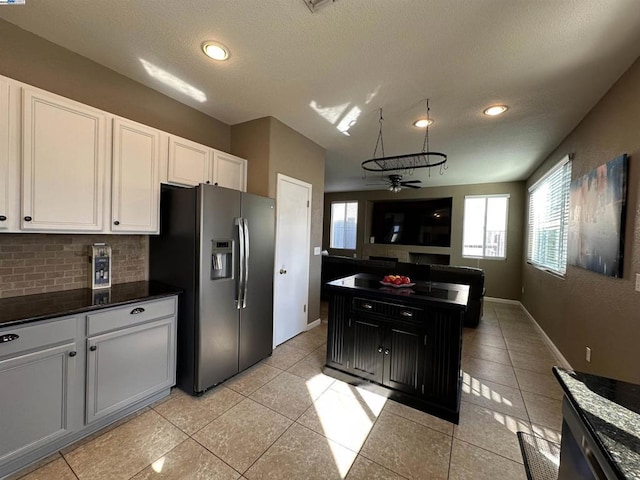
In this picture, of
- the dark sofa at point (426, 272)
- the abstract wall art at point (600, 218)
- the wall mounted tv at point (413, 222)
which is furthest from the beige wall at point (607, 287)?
the wall mounted tv at point (413, 222)

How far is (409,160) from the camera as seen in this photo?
14.6ft

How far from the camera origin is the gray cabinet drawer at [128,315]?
1.75 metres

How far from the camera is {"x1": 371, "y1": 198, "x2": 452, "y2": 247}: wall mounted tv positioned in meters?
6.63

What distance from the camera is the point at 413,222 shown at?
7.04 meters

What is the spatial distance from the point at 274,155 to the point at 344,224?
5.40m

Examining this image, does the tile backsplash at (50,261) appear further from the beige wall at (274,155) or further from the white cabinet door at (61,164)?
the beige wall at (274,155)

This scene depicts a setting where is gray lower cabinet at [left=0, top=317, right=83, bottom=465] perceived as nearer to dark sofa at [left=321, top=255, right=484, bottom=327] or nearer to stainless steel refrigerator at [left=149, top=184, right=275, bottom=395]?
stainless steel refrigerator at [left=149, top=184, right=275, bottom=395]

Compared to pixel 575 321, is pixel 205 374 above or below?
below

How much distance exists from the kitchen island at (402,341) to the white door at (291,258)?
2.85ft

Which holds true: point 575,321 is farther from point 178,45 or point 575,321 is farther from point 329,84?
point 178,45

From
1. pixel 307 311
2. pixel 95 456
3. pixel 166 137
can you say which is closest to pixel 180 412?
pixel 95 456

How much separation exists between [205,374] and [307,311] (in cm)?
174

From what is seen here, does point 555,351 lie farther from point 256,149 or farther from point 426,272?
point 256,149

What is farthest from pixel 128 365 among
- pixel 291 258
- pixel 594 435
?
pixel 594 435
